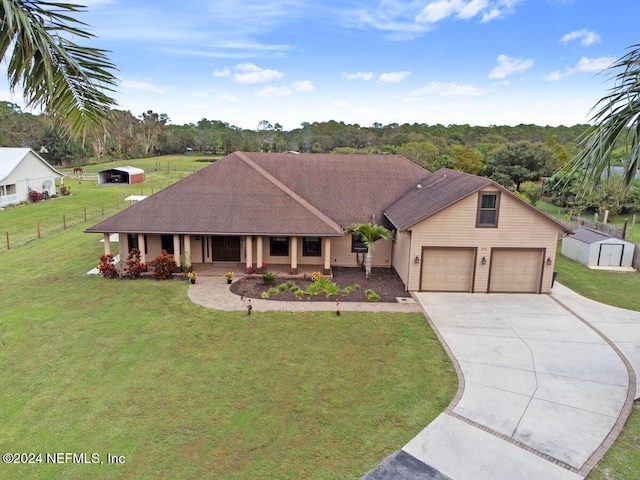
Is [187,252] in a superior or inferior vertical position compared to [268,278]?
superior

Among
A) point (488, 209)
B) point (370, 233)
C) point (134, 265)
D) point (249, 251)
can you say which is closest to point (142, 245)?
point (134, 265)

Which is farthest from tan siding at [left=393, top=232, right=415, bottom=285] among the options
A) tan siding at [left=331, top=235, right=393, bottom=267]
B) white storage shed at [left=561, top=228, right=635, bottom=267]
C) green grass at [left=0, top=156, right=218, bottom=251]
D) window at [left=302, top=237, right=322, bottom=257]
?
green grass at [left=0, top=156, right=218, bottom=251]

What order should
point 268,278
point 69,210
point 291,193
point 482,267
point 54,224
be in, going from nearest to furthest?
point 482,267, point 268,278, point 291,193, point 54,224, point 69,210

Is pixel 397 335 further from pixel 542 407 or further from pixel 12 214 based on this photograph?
pixel 12 214

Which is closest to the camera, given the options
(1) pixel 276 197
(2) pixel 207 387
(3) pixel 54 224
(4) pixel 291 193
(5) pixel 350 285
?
(2) pixel 207 387

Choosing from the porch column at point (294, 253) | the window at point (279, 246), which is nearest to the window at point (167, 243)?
the window at point (279, 246)

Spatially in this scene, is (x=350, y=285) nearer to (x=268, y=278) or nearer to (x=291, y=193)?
(x=268, y=278)

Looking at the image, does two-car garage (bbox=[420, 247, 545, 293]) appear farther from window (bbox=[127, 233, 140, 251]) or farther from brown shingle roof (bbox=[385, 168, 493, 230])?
window (bbox=[127, 233, 140, 251])
